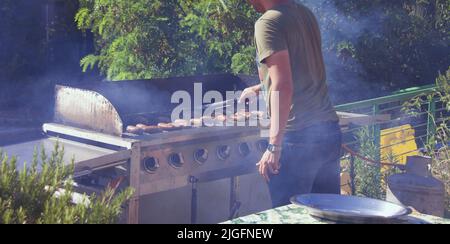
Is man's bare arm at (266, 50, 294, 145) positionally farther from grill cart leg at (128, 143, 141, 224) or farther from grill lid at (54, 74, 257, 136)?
grill lid at (54, 74, 257, 136)

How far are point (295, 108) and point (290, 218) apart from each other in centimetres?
102

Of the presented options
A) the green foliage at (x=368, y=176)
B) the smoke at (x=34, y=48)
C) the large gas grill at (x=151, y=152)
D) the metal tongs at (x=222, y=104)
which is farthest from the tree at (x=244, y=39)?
the smoke at (x=34, y=48)

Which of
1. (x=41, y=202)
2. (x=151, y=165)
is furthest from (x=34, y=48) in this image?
(x=41, y=202)

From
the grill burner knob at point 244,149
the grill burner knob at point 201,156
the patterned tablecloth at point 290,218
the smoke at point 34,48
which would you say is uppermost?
the smoke at point 34,48

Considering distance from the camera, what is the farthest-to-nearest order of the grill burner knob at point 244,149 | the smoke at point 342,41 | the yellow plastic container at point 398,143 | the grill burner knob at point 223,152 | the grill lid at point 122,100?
the smoke at point 342,41
the yellow plastic container at point 398,143
the grill burner knob at point 244,149
the grill burner knob at point 223,152
the grill lid at point 122,100

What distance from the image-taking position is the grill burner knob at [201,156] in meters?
4.04

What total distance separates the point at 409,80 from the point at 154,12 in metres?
3.92

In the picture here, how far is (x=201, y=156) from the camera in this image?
407 cm

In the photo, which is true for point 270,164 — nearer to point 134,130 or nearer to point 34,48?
point 134,130

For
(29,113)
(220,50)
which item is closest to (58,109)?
(220,50)

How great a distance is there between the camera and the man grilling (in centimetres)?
323

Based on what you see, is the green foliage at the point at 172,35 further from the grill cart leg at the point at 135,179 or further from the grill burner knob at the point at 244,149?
the grill cart leg at the point at 135,179

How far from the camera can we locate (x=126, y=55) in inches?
288

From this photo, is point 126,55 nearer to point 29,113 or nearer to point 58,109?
point 58,109
